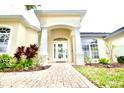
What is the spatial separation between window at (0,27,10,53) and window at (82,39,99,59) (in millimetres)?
9282

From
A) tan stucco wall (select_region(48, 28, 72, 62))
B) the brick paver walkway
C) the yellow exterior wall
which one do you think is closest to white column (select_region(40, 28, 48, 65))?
the yellow exterior wall

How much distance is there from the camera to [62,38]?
17.2m

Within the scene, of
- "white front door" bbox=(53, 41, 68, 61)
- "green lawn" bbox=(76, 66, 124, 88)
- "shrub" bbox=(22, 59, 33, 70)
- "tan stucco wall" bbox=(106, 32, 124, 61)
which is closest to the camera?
"green lawn" bbox=(76, 66, 124, 88)

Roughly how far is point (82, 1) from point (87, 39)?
647 centimetres

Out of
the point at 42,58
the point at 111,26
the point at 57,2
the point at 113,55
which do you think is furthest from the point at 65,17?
the point at 111,26

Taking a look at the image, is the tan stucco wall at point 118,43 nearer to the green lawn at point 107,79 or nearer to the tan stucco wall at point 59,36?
the tan stucco wall at point 59,36

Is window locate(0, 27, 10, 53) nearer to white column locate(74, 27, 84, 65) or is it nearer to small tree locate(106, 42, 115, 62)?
white column locate(74, 27, 84, 65)

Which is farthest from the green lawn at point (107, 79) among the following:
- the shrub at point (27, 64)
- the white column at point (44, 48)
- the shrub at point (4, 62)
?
the white column at point (44, 48)

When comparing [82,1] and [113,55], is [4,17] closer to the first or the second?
[82,1]

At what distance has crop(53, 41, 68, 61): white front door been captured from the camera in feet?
54.9

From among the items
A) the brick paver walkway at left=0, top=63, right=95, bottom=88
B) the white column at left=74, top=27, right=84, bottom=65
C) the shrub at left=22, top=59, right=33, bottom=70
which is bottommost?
the brick paver walkway at left=0, top=63, right=95, bottom=88

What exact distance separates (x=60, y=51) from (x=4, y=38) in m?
6.88

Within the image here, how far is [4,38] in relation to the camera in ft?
41.0

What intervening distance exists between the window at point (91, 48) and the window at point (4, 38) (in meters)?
9.28
